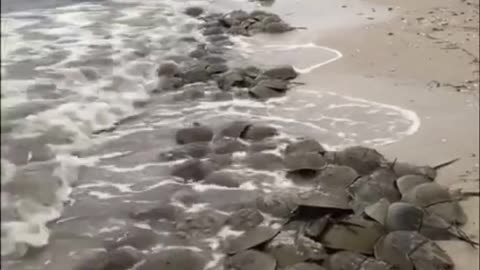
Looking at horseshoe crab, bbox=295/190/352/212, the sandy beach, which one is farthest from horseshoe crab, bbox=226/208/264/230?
horseshoe crab, bbox=295/190/352/212

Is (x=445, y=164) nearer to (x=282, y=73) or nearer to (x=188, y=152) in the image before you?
(x=188, y=152)

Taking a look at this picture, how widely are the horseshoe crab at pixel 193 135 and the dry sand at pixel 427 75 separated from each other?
4.25ft

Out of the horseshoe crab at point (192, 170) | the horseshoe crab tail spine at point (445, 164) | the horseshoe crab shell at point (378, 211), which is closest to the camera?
the horseshoe crab shell at point (378, 211)

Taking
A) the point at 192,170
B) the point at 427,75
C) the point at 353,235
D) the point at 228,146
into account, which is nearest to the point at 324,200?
the point at 353,235

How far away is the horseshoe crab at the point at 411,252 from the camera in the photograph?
3.36 metres

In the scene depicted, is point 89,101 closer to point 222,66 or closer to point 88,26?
point 222,66

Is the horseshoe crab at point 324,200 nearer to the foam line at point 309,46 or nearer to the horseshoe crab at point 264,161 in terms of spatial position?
the horseshoe crab at point 264,161

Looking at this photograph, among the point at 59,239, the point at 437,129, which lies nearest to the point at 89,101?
the point at 59,239

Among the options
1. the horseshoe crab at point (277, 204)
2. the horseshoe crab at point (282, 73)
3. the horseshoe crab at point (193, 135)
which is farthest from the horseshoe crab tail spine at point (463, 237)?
the horseshoe crab at point (282, 73)

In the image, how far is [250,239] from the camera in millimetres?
3785

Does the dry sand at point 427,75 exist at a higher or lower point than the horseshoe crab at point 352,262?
higher

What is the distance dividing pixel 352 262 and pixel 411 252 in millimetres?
292

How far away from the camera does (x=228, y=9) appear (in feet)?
28.8

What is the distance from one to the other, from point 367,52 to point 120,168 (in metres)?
2.85
